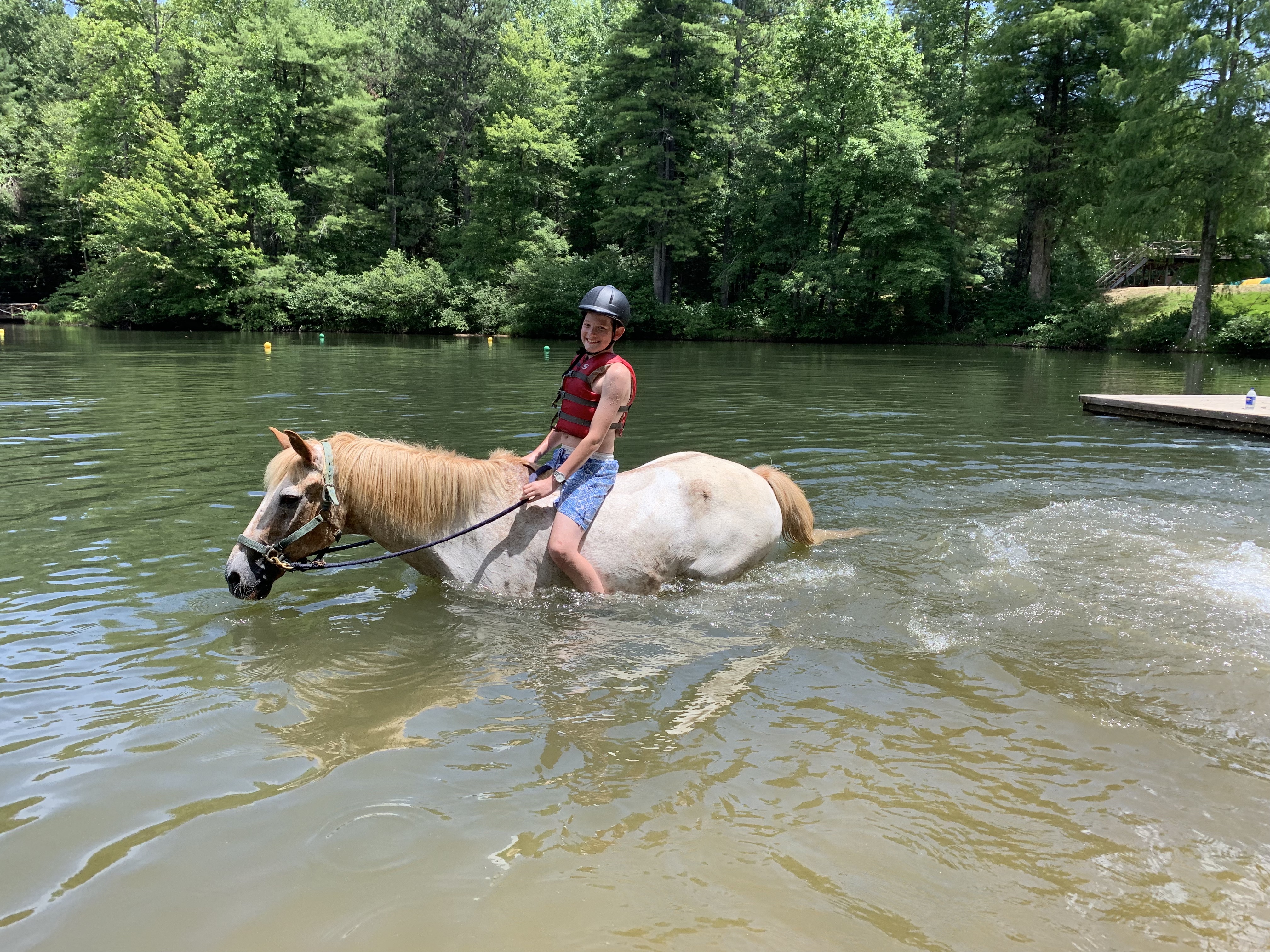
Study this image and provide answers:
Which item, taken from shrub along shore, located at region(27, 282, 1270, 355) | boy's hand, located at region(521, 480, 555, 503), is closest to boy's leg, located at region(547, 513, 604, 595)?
boy's hand, located at region(521, 480, 555, 503)

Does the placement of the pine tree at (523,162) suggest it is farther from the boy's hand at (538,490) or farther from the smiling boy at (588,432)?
the boy's hand at (538,490)

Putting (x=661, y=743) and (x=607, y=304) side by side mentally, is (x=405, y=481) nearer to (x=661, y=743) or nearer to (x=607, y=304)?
(x=607, y=304)

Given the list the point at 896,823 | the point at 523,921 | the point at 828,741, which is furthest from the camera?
the point at 828,741

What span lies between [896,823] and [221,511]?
731cm

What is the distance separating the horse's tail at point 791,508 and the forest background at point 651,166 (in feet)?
108

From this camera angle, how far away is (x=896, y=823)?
3.21 m

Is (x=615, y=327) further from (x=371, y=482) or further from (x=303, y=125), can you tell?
(x=303, y=125)

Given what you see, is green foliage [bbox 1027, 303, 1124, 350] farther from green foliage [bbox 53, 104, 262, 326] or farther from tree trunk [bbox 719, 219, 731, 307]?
green foliage [bbox 53, 104, 262, 326]

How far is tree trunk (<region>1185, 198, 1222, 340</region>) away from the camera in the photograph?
104 ft

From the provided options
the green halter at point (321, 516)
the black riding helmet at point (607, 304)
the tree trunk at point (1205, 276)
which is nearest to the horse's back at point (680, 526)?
the black riding helmet at point (607, 304)

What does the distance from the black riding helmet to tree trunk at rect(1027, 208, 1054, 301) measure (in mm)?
41398

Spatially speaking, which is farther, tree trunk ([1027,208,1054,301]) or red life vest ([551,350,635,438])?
tree trunk ([1027,208,1054,301])

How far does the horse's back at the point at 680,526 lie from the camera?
573 centimetres

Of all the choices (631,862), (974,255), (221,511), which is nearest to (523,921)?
(631,862)
